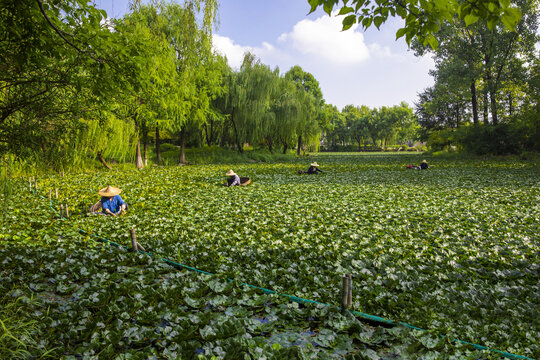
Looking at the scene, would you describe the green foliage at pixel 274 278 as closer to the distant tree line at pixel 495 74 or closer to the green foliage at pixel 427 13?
the green foliage at pixel 427 13

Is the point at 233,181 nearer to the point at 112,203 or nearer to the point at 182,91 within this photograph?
the point at 112,203

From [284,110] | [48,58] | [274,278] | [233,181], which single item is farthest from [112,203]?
[284,110]

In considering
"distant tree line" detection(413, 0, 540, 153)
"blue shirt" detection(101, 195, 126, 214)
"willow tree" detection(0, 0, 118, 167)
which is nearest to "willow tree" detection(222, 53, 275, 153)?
"distant tree line" detection(413, 0, 540, 153)

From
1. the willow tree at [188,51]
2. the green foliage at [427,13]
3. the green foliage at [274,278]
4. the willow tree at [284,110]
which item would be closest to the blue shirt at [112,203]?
the green foliage at [274,278]

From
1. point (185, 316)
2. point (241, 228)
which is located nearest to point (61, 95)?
point (241, 228)

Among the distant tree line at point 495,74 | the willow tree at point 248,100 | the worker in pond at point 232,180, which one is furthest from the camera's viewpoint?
the willow tree at point 248,100

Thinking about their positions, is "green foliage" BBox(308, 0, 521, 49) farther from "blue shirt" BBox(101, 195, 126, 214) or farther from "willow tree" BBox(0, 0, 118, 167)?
"blue shirt" BBox(101, 195, 126, 214)

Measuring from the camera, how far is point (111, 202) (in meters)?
7.27

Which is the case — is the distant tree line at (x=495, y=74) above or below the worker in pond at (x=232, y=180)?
above

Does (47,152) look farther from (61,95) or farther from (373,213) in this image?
(373,213)

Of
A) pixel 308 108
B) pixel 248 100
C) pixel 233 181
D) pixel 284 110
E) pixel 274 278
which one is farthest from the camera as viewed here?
pixel 308 108

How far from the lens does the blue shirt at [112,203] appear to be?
718cm

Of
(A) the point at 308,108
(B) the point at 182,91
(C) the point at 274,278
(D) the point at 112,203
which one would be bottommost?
(C) the point at 274,278

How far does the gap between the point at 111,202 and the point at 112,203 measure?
0.11 ft
